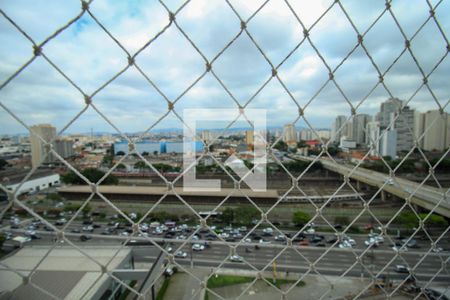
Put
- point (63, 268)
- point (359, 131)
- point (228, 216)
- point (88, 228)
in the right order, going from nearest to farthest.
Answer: point (63, 268)
point (359, 131)
point (88, 228)
point (228, 216)

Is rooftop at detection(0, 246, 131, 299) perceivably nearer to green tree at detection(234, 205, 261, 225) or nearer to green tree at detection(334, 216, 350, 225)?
green tree at detection(234, 205, 261, 225)

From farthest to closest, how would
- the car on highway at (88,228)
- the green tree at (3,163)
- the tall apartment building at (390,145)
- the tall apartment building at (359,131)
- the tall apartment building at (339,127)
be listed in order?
the car on highway at (88,228) → the tall apartment building at (390,145) → the green tree at (3,163) → the tall apartment building at (359,131) → the tall apartment building at (339,127)

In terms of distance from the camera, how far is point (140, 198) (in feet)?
15.0

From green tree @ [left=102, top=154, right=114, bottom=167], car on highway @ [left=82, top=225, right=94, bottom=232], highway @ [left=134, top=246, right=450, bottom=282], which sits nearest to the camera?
green tree @ [left=102, top=154, right=114, bottom=167]

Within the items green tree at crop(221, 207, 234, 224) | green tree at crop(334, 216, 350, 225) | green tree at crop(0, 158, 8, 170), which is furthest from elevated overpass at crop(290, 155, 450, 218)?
green tree at crop(221, 207, 234, 224)

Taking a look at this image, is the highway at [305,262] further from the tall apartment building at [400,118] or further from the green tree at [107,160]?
the tall apartment building at [400,118]

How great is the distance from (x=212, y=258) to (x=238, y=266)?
38 centimetres

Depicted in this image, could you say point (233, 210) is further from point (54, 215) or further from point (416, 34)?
point (416, 34)

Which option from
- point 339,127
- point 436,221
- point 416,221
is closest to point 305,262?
point 416,221

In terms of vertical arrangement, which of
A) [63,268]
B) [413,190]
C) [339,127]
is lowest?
[63,268]

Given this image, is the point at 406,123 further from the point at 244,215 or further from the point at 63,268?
the point at 244,215

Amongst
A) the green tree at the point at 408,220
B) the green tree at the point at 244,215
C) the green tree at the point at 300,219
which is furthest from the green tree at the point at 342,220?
the green tree at the point at 244,215

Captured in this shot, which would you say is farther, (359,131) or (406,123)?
(359,131)

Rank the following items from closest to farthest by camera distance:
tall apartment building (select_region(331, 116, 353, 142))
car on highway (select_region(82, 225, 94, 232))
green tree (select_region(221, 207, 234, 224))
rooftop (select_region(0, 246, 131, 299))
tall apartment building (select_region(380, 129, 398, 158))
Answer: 1. tall apartment building (select_region(331, 116, 353, 142))
2. rooftop (select_region(0, 246, 131, 299))
3. tall apartment building (select_region(380, 129, 398, 158))
4. car on highway (select_region(82, 225, 94, 232))
5. green tree (select_region(221, 207, 234, 224))
